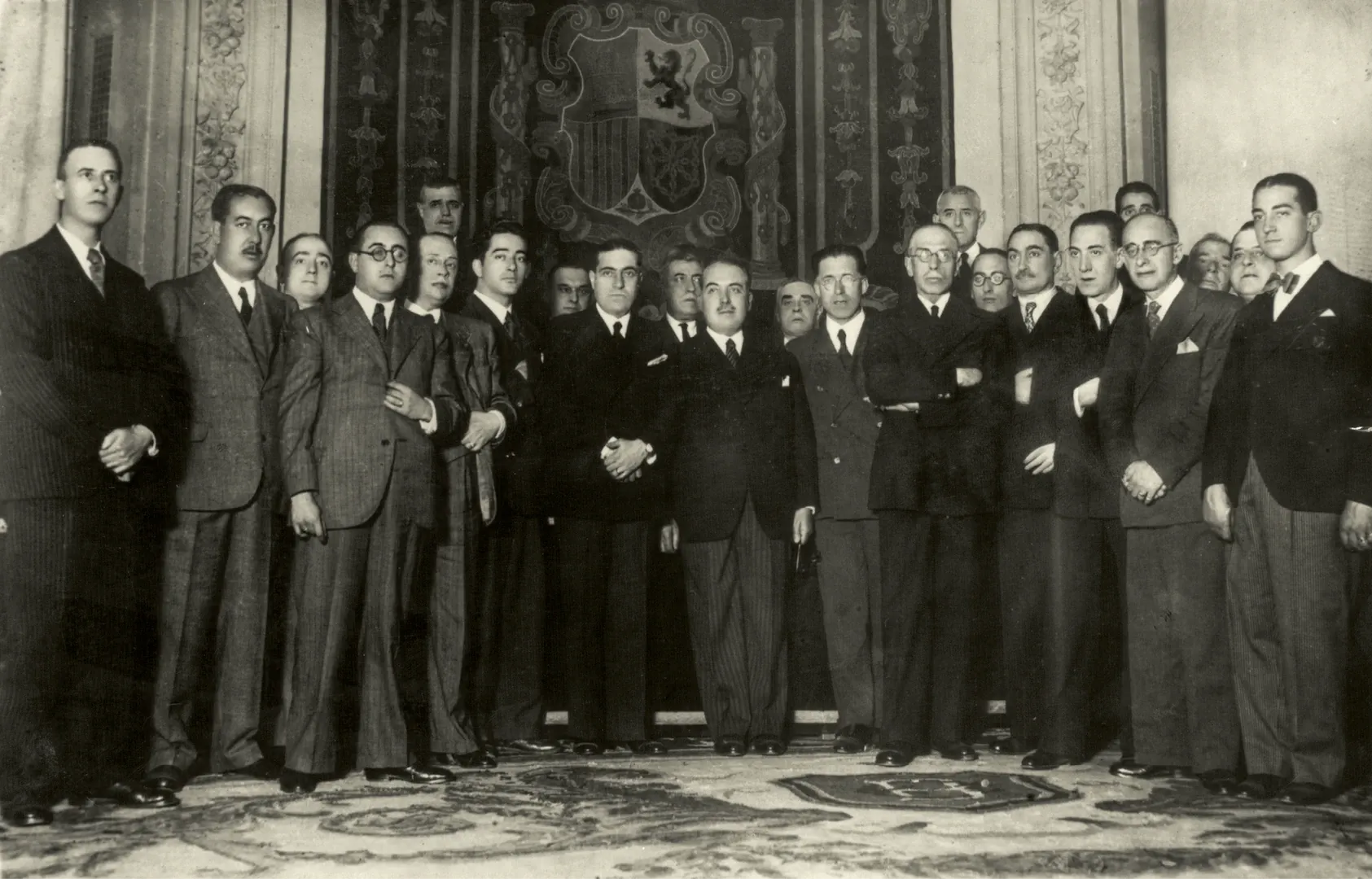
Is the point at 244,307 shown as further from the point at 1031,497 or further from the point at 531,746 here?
the point at 1031,497

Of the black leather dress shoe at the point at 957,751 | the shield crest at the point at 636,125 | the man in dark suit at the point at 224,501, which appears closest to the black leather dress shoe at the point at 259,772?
the man in dark suit at the point at 224,501

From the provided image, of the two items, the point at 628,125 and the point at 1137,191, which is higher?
the point at 628,125

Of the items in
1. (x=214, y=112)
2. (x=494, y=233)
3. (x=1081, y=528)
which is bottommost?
(x=1081, y=528)

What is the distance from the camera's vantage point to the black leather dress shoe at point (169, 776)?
10.7 feet

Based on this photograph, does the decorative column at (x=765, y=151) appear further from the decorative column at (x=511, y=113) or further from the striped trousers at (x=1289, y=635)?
the striped trousers at (x=1289, y=635)

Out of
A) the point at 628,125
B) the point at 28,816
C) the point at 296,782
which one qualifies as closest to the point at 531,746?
the point at 296,782

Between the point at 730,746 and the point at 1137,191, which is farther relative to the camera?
the point at 1137,191

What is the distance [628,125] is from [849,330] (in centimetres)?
212

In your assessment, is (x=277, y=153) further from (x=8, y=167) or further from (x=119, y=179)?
(x=119, y=179)

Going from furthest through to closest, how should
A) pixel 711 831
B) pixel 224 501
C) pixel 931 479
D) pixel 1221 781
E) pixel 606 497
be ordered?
pixel 606 497, pixel 931 479, pixel 224 501, pixel 1221 781, pixel 711 831

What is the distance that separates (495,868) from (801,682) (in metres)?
2.32

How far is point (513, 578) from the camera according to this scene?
4180mm

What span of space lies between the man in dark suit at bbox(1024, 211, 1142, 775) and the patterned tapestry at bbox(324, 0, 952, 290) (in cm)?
216

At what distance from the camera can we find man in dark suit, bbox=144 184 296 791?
11.4ft
